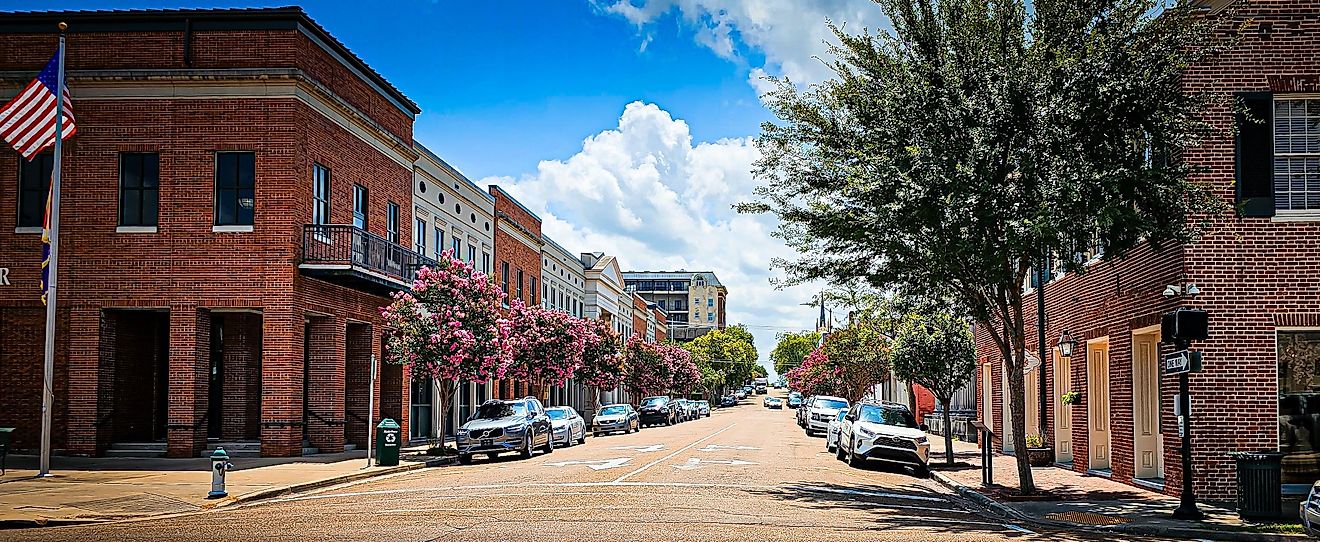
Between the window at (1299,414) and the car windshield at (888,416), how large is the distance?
10396mm

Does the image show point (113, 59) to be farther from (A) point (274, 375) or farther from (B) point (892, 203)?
(B) point (892, 203)

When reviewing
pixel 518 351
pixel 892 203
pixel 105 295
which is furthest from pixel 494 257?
pixel 892 203

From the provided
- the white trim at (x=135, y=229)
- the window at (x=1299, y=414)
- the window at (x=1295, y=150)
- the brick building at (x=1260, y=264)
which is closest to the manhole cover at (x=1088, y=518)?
the brick building at (x=1260, y=264)

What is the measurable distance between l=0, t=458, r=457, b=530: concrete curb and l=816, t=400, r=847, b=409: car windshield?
68.4 ft

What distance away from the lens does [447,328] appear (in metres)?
31.9

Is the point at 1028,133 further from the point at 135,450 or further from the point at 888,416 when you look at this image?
the point at 135,450

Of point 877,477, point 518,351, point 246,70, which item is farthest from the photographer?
point 518,351

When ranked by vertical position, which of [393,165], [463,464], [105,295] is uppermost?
[393,165]

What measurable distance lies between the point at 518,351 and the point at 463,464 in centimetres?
975

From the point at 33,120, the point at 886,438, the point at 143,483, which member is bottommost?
the point at 143,483

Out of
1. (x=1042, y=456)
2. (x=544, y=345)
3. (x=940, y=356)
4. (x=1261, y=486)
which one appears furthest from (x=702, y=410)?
(x=1261, y=486)

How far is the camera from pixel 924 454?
26766mm

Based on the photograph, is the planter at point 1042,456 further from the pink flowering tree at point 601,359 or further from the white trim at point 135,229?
the pink flowering tree at point 601,359

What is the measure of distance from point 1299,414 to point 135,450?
25.8 metres
